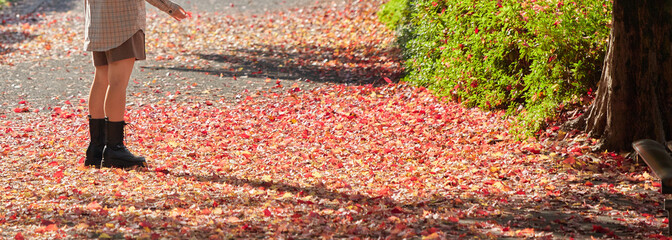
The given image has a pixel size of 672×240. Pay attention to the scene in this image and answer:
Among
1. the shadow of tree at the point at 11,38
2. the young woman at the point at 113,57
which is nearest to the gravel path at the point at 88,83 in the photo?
the shadow of tree at the point at 11,38

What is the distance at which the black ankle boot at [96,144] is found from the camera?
16.8 feet

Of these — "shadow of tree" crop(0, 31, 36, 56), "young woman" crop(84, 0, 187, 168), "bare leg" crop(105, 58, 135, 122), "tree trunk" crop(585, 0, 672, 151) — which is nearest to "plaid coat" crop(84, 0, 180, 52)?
"young woman" crop(84, 0, 187, 168)

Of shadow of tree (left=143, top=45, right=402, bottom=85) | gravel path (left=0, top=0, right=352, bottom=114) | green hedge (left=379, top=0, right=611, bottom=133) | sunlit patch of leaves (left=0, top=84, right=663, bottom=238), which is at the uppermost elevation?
green hedge (left=379, top=0, right=611, bottom=133)

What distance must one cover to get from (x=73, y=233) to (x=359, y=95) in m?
4.89

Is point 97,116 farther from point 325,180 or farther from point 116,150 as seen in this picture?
point 325,180

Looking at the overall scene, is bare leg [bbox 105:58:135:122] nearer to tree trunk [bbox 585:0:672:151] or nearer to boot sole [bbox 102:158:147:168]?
boot sole [bbox 102:158:147:168]

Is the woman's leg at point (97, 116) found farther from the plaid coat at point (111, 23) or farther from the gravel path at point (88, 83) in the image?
the gravel path at point (88, 83)

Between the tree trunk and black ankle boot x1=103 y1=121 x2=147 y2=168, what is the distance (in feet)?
11.3

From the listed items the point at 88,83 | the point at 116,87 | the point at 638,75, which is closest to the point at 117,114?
the point at 116,87

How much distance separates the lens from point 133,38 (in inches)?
194

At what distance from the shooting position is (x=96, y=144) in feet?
16.9

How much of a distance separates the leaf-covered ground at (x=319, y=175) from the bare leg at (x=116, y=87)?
43 cm

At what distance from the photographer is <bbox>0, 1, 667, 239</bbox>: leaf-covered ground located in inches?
151

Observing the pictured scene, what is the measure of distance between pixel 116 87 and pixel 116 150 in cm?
46
